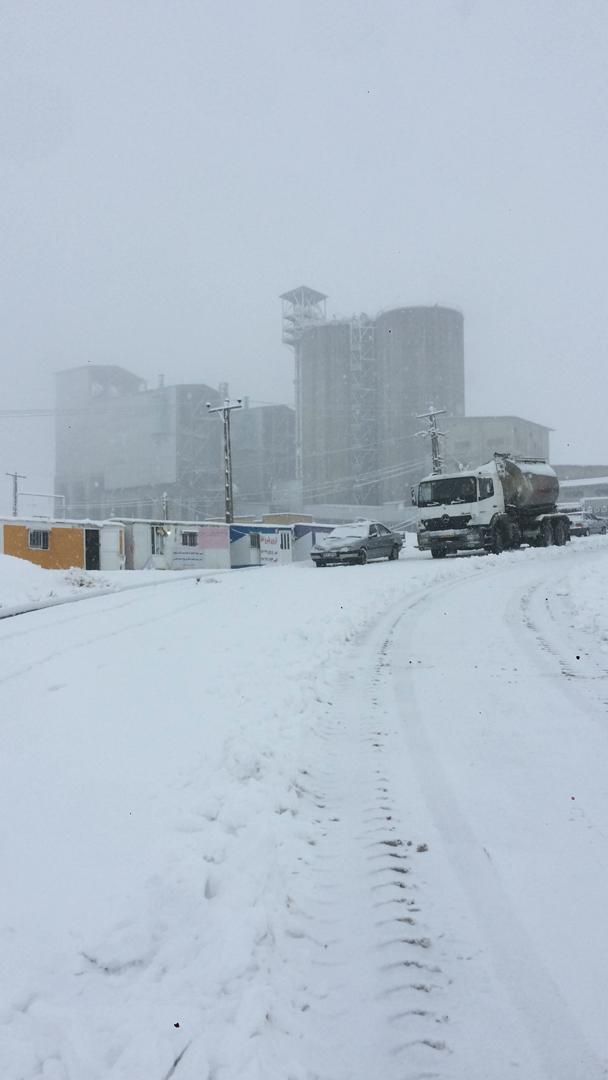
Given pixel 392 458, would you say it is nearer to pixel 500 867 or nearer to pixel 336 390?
pixel 336 390

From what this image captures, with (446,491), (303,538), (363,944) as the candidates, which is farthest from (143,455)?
(363,944)

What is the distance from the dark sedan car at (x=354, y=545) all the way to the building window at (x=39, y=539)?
10333 millimetres

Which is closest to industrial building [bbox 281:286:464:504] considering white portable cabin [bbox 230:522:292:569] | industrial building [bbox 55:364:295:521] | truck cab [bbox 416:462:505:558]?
industrial building [bbox 55:364:295:521]

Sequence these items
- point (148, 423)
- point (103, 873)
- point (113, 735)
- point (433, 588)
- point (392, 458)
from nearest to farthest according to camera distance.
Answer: point (103, 873)
point (113, 735)
point (433, 588)
point (392, 458)
point (148, 423)

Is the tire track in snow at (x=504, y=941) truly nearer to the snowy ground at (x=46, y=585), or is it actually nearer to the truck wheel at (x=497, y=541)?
the snowy ground at (x=46, y=585)

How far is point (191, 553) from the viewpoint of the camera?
30.5 meters

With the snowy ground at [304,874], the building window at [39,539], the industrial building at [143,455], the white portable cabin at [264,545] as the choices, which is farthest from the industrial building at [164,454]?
the snowy ground at [304,874]

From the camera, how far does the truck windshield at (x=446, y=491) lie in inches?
870

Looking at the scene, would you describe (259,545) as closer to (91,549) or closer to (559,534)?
(91,549)

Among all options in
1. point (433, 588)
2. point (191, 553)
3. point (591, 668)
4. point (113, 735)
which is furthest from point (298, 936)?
point (191, 553)

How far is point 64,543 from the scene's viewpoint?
2595cm

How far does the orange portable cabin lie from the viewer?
82.7 feet

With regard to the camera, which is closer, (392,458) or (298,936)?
(298,936)

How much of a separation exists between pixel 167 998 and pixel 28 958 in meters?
0.51
